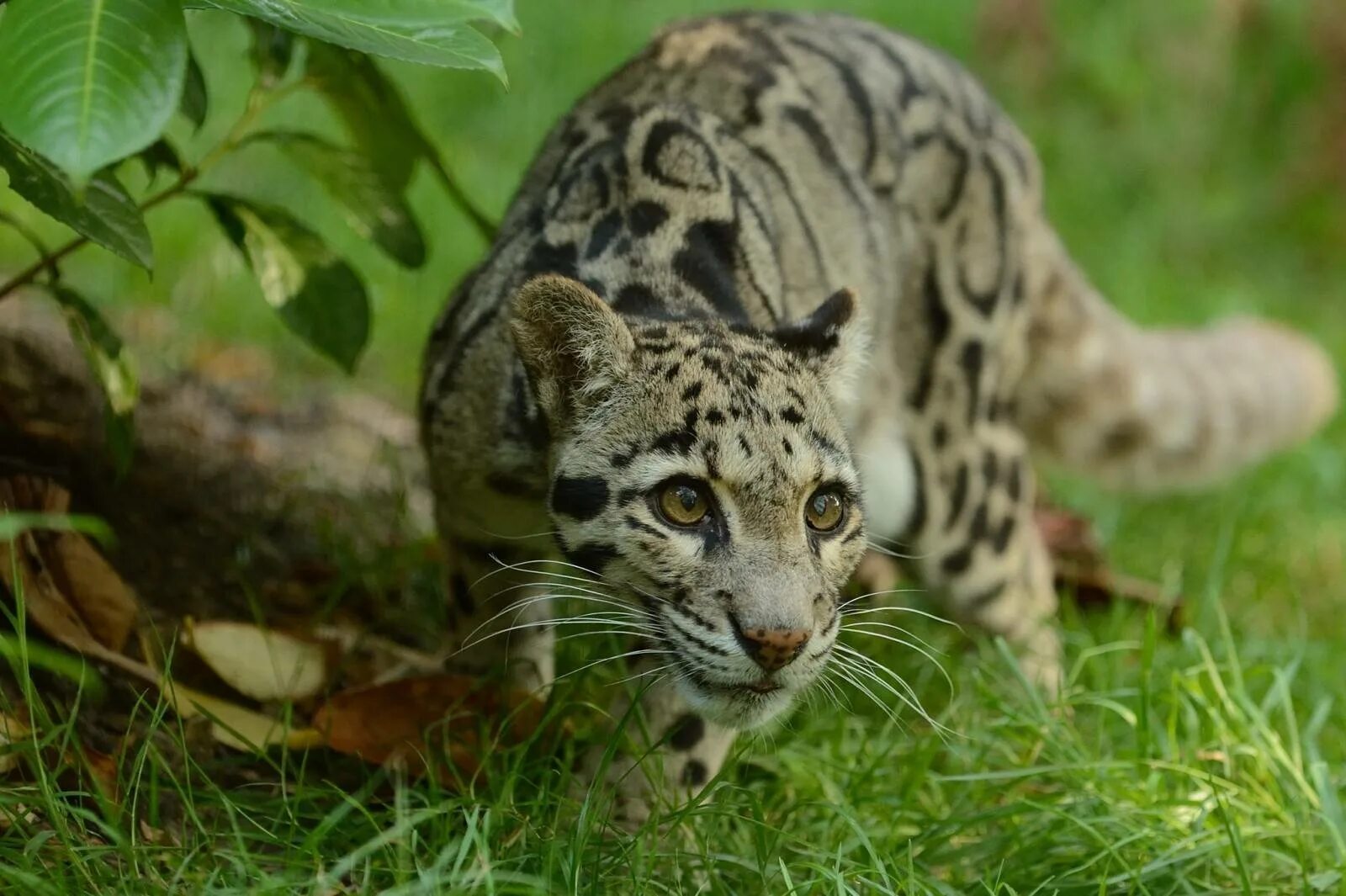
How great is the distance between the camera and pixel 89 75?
7.85ft

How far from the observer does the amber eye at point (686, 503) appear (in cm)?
327

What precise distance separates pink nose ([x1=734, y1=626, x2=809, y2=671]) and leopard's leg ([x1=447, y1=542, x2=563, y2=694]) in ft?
3.53

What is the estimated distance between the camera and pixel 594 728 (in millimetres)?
3996

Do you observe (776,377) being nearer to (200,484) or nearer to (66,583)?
(66,583)

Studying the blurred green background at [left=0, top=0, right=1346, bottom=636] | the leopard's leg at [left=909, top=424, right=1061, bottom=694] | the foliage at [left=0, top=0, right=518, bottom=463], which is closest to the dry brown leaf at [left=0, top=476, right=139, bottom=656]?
the foliage at [left=0, top=0, right=518, bottom=463]

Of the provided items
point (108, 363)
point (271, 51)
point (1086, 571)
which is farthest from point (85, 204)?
point (1086, 571)

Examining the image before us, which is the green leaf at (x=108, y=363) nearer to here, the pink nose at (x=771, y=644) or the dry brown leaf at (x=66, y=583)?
the dry brown leaf at (x=66, y=583)

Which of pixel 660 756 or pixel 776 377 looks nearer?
pixel 776 377

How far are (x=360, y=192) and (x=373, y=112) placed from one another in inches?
8.6

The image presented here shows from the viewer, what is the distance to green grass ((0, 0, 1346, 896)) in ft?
10.6

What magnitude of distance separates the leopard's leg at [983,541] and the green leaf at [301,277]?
2150 millimetres

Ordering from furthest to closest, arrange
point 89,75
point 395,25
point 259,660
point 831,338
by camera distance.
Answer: point 259,660
point 831,338
point 395,25
point 89,75

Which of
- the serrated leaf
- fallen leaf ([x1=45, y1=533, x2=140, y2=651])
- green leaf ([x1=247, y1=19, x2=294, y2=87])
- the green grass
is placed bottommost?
the green grass

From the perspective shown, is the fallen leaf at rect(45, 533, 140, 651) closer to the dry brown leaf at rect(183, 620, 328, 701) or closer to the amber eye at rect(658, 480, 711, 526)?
the dry brown leaf at rect(183, 620, 328, 701)
